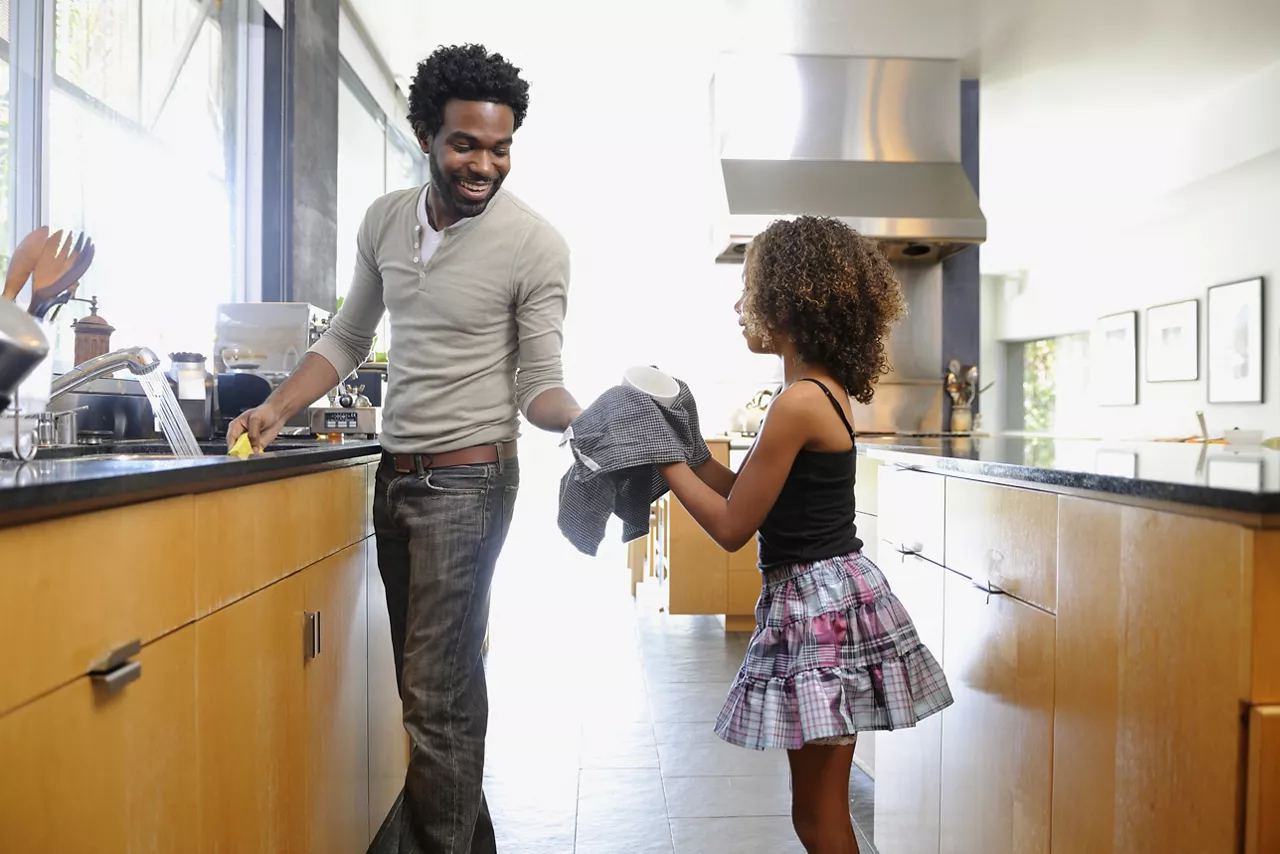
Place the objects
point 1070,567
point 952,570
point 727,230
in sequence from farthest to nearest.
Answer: point 727,230
point 952,570
point 1070,567

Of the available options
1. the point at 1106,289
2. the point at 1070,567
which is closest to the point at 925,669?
the point at 1070,567

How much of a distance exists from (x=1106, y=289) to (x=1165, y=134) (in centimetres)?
256

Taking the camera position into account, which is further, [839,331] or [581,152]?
[581,152]

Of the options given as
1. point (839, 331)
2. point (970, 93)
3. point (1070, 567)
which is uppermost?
point (970, 93)

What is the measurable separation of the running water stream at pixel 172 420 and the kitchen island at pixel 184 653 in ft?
0.35

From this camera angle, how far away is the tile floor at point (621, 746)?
2307 millimetres

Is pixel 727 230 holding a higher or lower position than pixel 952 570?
higher

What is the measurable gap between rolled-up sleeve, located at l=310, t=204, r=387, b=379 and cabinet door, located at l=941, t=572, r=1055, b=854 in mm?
1163

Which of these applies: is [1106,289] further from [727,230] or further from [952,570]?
[952,570]

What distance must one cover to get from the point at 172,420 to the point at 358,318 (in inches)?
14.5

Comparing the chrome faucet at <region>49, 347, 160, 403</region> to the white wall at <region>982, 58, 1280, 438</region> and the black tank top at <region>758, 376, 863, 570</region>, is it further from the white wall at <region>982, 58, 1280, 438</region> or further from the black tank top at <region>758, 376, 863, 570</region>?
the white wall at <region>982, 58, 1280, 438</region>

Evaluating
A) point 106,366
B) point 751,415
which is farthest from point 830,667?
point 751,415

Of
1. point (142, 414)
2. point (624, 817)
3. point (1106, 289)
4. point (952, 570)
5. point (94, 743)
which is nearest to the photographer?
point (94, 743)

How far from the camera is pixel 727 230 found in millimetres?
4152
